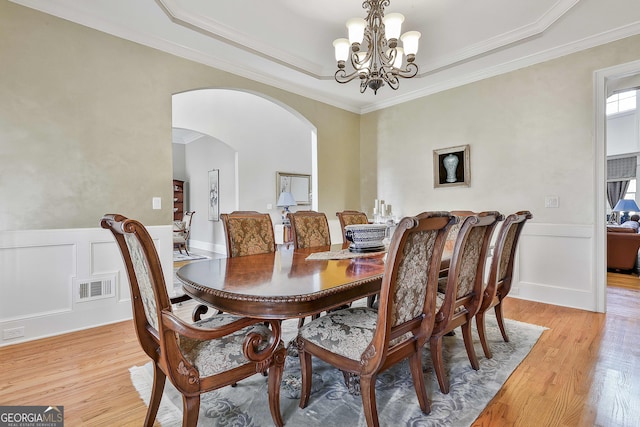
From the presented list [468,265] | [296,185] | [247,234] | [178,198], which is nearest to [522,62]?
[468,265]

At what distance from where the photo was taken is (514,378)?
6.16 ft

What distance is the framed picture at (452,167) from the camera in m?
3.88

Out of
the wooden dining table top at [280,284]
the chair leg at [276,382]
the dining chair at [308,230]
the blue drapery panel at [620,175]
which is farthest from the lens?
the blue drapery panel at [620,175]

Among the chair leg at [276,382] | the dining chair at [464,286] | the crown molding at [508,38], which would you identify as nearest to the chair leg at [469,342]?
the dining chair at [464,286]

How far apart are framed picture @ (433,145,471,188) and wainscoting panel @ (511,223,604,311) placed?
922 millimetres

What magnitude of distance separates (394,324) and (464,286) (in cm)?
76

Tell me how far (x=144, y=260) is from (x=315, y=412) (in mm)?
1113

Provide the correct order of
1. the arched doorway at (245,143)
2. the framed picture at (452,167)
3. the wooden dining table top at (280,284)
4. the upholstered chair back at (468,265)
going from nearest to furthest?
the wooden dining table top at (280,284)
the upholstered chair back at (468,265)
the framed picture at (452,167)
the arched doorway at (245,143)

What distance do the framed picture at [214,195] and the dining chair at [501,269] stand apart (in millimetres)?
6040

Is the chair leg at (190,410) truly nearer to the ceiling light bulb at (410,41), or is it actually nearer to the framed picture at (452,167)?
the ceiling light bulb at (410,41)

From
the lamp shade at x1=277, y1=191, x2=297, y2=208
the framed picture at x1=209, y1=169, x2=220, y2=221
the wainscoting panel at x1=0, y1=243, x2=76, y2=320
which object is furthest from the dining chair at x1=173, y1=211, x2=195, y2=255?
the wainscoting panel at x1=0, y1=243, x2=76, y2=320

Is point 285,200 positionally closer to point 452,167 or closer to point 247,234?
point 452,167

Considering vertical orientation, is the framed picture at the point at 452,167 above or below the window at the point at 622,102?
below

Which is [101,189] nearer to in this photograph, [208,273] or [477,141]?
[208,273]
